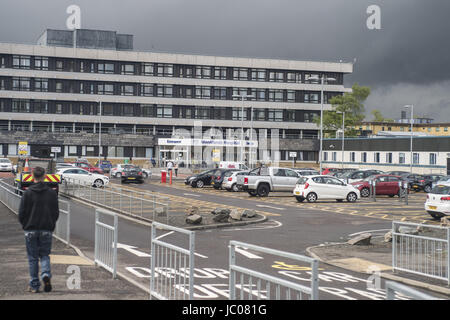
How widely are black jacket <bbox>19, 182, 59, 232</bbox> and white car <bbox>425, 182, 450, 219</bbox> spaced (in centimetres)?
1822

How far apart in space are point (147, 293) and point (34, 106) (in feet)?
277

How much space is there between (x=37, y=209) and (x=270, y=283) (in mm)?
4449

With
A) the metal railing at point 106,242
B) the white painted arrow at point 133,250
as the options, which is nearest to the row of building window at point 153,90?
the white painted arrow at point 133,250

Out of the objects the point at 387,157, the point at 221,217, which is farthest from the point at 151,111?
the point at 221,217

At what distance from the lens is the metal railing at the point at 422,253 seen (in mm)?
11391

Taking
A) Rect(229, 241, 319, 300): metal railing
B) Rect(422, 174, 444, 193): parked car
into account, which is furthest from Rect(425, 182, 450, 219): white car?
Rect(422, 174, 444, 193): parked car

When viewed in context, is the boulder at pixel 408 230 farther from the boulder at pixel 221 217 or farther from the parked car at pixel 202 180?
the parked car at pixel 202 180

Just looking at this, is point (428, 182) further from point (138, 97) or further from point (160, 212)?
point (138, 97)

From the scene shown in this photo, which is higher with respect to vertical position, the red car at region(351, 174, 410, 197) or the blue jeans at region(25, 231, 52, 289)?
the blue jeans at region(25, 231, 52, 289)

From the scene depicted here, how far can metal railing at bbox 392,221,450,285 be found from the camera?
11.4 m

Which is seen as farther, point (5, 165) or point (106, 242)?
point (5, 165)

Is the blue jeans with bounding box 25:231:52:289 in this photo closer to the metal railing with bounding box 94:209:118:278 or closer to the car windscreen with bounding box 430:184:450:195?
the metal railing with bounding box 94:209:118:278

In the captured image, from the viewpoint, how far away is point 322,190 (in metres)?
33.1

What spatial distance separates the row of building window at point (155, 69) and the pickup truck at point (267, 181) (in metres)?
49.7
